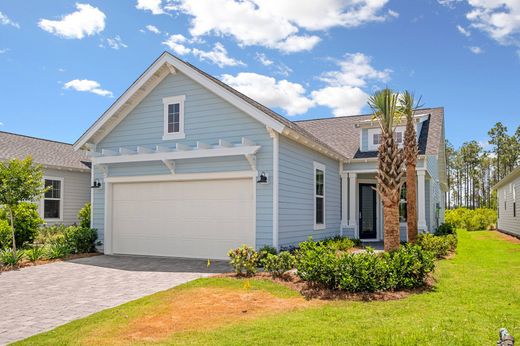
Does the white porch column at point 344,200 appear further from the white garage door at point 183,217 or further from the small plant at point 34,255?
the small plant at point 34,255

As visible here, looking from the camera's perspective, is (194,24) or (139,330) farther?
(194,24)

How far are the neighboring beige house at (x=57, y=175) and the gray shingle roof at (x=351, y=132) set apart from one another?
11980 millimetres

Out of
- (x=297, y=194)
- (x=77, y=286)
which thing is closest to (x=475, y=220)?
(x=297, y=194)

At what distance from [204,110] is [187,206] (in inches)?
118

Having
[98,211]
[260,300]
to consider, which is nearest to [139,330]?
[260,300]

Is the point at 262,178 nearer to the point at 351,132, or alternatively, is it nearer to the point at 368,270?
the point at 368,270

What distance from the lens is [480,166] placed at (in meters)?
55.9

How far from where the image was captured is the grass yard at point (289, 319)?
18.8ft

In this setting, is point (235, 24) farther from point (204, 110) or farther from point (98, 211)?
point (98, 211)

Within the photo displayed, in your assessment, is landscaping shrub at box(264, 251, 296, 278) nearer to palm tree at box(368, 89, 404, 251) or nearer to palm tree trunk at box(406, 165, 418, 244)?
palm tree at box(368, 89, 404, 251)

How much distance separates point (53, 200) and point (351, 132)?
1441 cm

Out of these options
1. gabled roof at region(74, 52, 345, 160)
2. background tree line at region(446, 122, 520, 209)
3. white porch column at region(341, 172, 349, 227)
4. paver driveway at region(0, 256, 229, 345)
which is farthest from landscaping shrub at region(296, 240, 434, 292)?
background tree line at region(446, 122, 520, 209)

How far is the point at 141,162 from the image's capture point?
14195 mm

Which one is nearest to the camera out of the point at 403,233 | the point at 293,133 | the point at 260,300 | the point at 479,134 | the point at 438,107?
the point at 260,300
